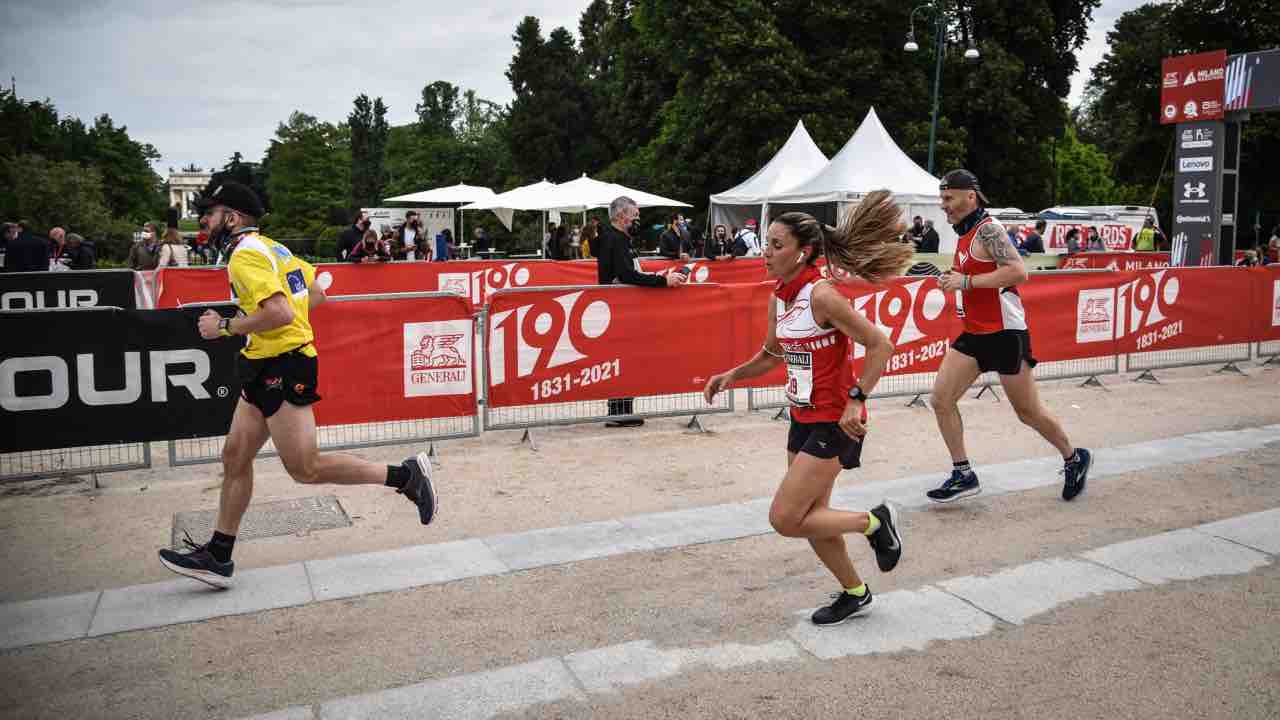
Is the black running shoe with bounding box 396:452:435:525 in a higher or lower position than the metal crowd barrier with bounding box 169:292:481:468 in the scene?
higher

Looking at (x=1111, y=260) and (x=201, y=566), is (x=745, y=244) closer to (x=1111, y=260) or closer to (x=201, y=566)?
(x=1111, y=260)

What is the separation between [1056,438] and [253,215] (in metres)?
5.29

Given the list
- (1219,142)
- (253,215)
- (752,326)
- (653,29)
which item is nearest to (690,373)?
(752,326)

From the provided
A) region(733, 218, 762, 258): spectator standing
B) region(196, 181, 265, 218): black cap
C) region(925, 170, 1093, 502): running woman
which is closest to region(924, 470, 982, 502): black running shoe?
region(925, 170, 1093, 502): running woman

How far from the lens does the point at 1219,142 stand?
21.3 m

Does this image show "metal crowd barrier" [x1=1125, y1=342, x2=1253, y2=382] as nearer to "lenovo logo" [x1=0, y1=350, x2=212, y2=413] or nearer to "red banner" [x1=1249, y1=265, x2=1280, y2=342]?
"red banner" [x1=1249, y1=265, x2=1280, y2=342]

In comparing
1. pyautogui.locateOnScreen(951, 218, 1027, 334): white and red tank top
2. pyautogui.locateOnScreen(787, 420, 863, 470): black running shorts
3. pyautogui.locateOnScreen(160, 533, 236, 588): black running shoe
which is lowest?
pyautogui.locateOnScreen(160, 533, 236, 588): black running shoe

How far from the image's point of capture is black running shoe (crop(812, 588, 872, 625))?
15.0 ft

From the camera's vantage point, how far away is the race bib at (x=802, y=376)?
4.34 metres

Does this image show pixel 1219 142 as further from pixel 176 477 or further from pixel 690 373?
pixel 176 477

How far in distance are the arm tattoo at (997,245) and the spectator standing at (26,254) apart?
46.8 feet

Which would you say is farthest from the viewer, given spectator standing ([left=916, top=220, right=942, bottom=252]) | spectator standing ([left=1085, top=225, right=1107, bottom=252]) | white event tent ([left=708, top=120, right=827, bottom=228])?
white event tent ([left=708, top=120, right=827, bottom=228])

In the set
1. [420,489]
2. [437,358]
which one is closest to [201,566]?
[420,489]

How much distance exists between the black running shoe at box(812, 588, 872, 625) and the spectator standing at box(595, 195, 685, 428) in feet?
15.0
